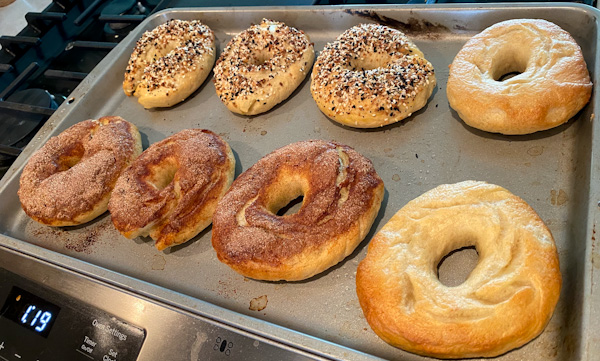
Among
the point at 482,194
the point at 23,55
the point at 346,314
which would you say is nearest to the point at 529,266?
the point at 482,194

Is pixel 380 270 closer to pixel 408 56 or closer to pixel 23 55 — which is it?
pixel 408 56

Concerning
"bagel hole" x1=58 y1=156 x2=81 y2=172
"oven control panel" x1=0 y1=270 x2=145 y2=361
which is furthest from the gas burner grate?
"oven control panel" x1=0 y1=270 x2=145 y2=361

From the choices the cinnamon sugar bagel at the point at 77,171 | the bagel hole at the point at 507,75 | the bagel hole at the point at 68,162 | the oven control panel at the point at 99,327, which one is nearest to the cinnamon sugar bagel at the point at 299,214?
the oven control panel at the point at 99,327

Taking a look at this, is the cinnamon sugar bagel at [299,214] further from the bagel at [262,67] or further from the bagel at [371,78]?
the bagel at [262,67]

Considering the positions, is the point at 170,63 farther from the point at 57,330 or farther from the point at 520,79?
the point at 520,79

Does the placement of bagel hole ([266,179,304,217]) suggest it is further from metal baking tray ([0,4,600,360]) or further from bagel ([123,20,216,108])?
bagel ([123,20,216,108])

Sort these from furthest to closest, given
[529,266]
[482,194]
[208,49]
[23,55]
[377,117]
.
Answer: [23,55] → [208,49] → [377,117] → [482,194] → [529,266]

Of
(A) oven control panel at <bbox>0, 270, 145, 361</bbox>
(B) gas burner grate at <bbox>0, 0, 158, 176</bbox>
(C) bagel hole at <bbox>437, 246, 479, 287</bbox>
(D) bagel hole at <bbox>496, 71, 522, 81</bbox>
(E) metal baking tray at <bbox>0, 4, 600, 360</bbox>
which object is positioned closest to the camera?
(E) metal baking tray at <bbox>0, 4, 600, 360</bbox>
